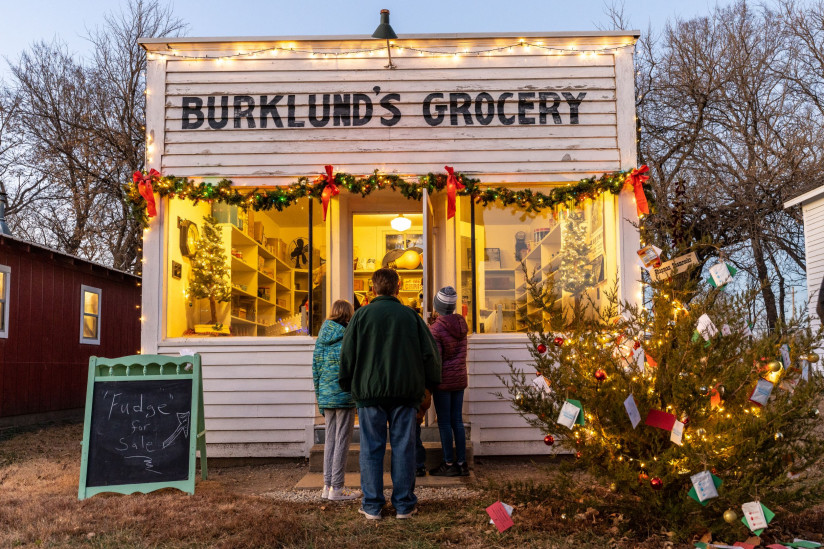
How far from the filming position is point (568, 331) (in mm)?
4738

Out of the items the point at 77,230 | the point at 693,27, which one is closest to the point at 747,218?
the point at 693,27

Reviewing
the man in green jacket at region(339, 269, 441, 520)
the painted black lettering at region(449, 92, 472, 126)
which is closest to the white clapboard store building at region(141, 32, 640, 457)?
the painted black lettering at region(449, 92, 472, 126)

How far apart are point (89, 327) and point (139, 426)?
367 inches

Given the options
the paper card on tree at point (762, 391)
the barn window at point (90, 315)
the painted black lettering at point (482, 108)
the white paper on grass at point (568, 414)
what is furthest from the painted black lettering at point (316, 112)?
the barn window at point (90, 315)

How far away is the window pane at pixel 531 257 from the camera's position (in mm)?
7488

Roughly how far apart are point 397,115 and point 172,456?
4.03m

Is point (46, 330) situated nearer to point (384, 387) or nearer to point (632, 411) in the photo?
point (384, 387)

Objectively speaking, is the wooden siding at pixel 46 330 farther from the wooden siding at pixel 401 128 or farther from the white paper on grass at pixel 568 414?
the white paper on grass at pixel 568 414

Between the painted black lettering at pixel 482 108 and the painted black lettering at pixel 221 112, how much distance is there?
104 inches

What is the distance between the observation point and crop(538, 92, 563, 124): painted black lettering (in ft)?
24.8

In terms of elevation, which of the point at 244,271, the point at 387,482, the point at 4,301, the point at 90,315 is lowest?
the point at 387,482

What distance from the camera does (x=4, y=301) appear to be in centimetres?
1106

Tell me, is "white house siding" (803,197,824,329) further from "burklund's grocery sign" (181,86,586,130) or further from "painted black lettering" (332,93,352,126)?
"painted black lettering" (332,93,352,126)

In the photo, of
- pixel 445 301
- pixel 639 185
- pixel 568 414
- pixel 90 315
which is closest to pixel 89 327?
pixel 90 315
